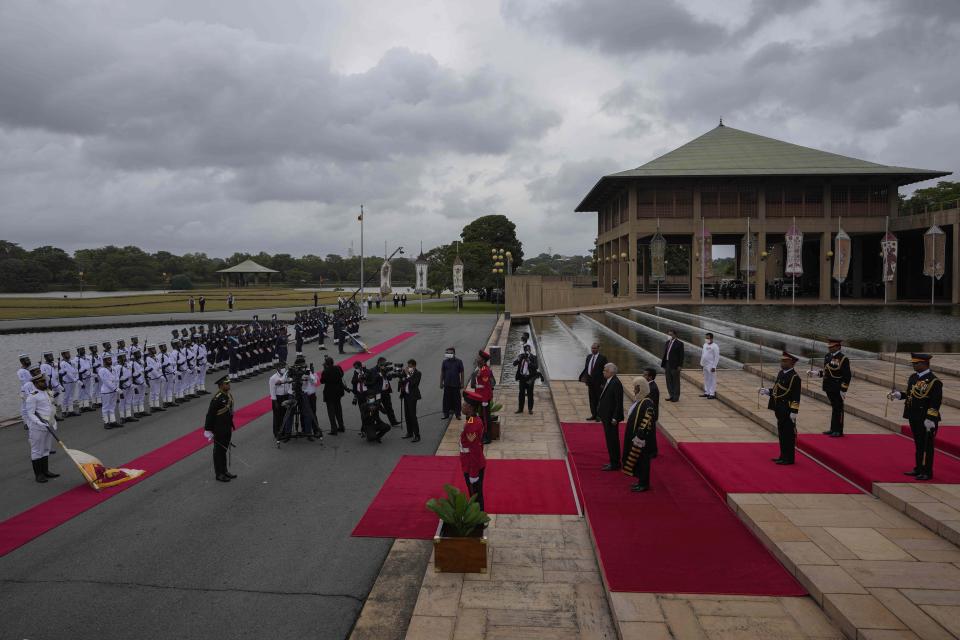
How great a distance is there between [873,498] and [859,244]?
47.4 meters

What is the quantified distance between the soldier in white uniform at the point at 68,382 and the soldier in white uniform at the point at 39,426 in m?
5.76

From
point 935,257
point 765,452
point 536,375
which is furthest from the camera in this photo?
point 935,257

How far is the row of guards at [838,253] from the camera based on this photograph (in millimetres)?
34719

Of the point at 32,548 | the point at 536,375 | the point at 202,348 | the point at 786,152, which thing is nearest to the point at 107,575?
the point at 32,548

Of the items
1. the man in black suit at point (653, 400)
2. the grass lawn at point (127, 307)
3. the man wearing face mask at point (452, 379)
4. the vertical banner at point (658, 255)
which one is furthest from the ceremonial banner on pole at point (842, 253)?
the man in black suit at point (653, 400)

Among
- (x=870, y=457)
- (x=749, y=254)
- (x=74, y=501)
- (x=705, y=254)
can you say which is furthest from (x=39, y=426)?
(x=749, y=254)

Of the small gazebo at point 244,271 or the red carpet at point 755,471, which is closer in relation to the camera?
the red carpet at point 755,471

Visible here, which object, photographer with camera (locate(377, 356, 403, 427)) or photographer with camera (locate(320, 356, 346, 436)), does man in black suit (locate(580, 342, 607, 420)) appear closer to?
photographer with camera (locate(377, 356, 403, 427))

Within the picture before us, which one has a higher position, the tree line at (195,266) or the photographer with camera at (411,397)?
the tree line at (195,266)

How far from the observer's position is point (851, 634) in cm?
488

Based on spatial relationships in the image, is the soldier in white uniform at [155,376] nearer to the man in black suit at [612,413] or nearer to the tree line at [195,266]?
the man in black suit at [612,413]

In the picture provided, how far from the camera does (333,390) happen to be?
41.0 feet

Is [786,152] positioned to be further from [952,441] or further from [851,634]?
[851,634]

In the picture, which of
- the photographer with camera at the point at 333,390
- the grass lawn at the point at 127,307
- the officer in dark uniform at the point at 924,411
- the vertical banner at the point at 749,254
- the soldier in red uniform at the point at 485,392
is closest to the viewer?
the officer in dark uniform at the point at 924,411
